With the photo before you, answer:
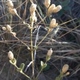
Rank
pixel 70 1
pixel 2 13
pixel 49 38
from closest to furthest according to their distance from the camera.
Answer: pixel 49 38 → pixel 2 13 → pixel 70 1

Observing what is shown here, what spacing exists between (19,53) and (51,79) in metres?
0.20

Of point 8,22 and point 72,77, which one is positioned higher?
point 8,22

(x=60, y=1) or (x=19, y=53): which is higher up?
(x=60, y=1)

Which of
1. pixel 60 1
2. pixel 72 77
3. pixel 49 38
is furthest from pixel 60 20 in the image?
pixel 72 77

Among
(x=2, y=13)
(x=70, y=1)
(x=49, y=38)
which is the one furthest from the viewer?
(x=70, y=1)

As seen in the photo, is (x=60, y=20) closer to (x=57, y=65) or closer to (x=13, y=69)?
(x=57, y=65)

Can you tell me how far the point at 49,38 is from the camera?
1251 mm

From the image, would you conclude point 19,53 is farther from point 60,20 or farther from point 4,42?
point 60,20

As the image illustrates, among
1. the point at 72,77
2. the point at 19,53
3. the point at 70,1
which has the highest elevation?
the point at 70,1

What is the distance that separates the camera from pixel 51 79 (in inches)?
50.3

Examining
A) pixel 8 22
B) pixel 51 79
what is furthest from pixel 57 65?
pixel 8 22

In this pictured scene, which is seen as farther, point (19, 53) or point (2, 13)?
point (2, 13)

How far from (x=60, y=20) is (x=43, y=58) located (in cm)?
26

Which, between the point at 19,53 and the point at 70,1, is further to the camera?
the point at 70,1
